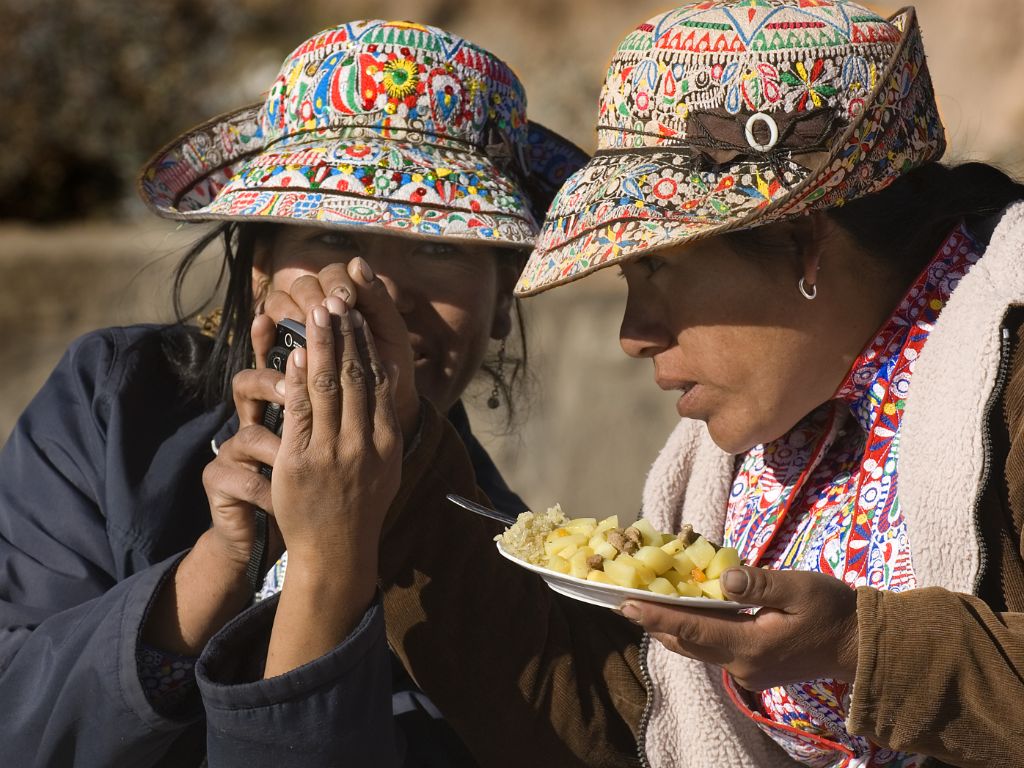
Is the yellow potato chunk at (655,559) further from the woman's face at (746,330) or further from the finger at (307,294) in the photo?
the finger at (307,294)

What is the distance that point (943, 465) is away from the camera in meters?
1.71

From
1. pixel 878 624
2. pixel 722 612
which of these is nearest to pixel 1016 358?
pixel 878 624

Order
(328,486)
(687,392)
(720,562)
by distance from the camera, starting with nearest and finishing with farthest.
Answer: (720,562) → (328,486) → (687,392)

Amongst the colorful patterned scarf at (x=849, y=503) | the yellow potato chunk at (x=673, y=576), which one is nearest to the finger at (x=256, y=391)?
the yellow potato chunk at (x=673, y=576)

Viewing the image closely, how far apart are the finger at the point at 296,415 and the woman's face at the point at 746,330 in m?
0.53

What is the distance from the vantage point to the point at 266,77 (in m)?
10.0

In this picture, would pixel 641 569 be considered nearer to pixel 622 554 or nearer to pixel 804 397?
pixel 622 554

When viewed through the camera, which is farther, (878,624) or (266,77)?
(266,77)

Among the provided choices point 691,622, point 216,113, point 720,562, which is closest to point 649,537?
point 720,562

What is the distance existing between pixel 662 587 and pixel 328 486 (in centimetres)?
51

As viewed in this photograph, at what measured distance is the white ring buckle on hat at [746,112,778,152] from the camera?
5.86 ft

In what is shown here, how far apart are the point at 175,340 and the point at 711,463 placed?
45.8 inches

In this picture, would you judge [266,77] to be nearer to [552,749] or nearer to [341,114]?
[341,114]

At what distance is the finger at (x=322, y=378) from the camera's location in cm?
175
